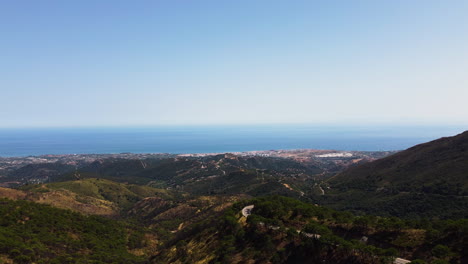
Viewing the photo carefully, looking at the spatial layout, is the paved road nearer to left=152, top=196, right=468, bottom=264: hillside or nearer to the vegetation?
left=152, top=196, right=468, bottom=264: hillside

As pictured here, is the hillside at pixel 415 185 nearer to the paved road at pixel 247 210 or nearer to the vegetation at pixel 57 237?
the paved road at pixel 247 210

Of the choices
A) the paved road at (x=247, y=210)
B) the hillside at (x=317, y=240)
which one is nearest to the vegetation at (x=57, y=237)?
the hillside at (x=317, y=240)

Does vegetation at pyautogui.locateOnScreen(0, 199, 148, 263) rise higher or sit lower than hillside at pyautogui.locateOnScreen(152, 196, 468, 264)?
lower

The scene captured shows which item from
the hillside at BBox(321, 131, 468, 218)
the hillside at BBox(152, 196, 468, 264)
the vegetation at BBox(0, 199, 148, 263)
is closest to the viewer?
the hillside at BBox(152, 196, 468, 264)

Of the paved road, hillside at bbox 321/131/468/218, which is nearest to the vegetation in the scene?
the paved road

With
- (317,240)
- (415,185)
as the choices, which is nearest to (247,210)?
(317,240)

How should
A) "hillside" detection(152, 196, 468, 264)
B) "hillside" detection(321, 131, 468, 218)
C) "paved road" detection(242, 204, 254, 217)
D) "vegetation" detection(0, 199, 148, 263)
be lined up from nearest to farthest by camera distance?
"hillside" detection(152, 196, 468, 264), "vegetation" detection(0, 199, 148, 263), "paved road" detection(242, 204, 254, 217), "hillside" detection(321, 131, 468, 218)

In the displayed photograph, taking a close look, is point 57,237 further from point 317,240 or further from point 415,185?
point 415,185

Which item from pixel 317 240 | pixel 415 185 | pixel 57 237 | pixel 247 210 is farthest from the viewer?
pixel 415 185

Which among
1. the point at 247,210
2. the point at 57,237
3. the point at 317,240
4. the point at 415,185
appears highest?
the point at 317,240
